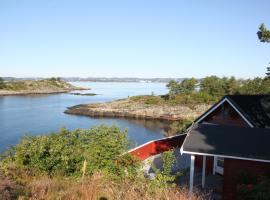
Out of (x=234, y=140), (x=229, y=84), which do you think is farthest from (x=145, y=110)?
(x=234, y=140)

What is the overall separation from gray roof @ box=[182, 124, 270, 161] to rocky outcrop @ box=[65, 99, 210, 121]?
5072 centimetres

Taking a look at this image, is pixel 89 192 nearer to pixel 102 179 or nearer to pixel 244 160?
pixel 102 179

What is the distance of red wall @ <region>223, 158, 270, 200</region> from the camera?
1416cm

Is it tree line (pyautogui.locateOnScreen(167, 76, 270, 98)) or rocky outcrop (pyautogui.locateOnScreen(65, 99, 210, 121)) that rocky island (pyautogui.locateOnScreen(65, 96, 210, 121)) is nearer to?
rocky outcrop (pyautogui.locateOnScreen(65, 99, 210, 121))

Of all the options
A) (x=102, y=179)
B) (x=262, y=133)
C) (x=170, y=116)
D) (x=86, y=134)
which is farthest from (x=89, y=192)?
(x=170, y=116)

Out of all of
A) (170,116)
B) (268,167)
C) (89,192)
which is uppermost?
(89,192)

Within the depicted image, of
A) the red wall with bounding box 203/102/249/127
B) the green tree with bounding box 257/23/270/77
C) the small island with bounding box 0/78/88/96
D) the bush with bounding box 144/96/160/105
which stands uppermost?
the green tree with bounding box 257/23/270/77

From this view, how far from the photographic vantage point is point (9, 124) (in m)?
53.4

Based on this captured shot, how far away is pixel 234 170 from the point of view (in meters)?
14.4

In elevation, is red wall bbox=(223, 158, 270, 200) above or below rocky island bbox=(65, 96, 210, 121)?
above

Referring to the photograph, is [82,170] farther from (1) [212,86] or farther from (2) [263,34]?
(1) [212,86]

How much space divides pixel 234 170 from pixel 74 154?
6086mm

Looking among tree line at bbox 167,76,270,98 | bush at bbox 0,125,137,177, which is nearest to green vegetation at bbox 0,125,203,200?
bush at bbox 0,125,137,177

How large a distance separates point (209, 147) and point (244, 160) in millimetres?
1488
